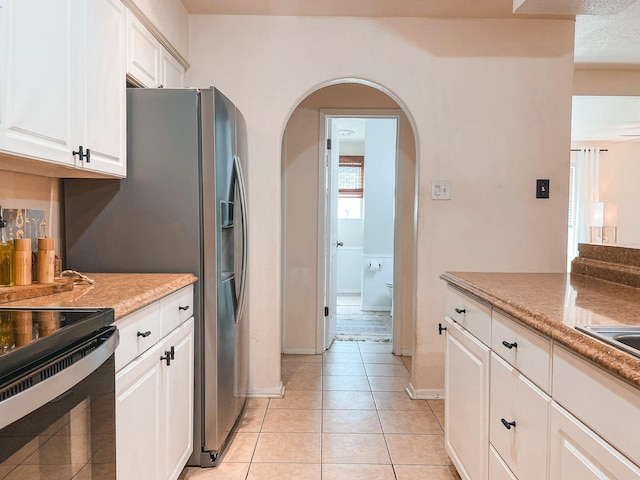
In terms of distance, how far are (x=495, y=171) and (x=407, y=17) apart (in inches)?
44.0

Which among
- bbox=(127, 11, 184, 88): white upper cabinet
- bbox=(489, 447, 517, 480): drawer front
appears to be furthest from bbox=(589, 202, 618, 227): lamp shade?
bbox=(127, 11, 184, 88): white upper cabinet

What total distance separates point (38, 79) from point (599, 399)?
173 cm

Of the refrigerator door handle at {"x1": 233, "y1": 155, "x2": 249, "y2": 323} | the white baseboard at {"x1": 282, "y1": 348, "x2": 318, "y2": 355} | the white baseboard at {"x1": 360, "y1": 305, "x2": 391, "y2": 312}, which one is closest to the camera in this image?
the refrigerator door handle at {"x1": 233, "y1": 155, "x2": 249, "y2": 323}

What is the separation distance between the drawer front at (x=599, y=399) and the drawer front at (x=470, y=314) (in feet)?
Answer: 1.49

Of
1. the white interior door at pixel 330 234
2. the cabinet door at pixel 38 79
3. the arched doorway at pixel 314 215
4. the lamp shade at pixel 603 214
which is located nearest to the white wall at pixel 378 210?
the white interior door at pixel 330 234

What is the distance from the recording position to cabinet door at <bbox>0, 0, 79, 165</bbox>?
124cm

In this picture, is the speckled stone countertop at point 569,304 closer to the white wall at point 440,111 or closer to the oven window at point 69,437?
the white wall at point 440,111

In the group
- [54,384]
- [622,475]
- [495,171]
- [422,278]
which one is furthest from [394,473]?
[495,171]

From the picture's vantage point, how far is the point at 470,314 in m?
1.73

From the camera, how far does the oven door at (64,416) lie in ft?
2.63

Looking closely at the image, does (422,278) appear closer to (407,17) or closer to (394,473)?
(394,473)

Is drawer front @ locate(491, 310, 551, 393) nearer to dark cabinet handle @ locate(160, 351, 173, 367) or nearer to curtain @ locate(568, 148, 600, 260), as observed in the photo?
dark cabinet handle @ locate(160, 351, 173, 367)

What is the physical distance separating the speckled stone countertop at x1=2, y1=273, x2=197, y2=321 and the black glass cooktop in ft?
0.30

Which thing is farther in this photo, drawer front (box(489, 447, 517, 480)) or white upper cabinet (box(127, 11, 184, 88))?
white upper cabinet (box(127, 11, 184, 88))
